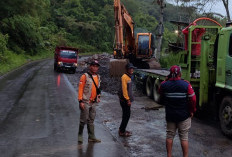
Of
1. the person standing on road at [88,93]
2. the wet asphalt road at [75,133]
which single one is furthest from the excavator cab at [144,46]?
the person standing on road at [88,93]

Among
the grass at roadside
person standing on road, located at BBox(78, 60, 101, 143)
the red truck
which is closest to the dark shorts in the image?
person standing on road, located at BBox(78, 60, 101, 143)

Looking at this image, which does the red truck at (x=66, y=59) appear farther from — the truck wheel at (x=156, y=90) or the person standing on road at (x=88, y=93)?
the person standing on road at (x=88, y=93)

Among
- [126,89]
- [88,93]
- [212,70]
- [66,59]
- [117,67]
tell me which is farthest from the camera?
[66,59]

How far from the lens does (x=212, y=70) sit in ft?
30.5

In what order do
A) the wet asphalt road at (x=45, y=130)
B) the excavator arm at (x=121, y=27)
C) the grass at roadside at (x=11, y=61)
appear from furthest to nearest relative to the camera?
the grass at roadside at (x=11, y=61) → the excavator arm at (x=121, y=27) → the wet asphalt road at (x=45, y=130)

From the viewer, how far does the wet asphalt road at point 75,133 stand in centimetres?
670

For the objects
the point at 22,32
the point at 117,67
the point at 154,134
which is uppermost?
the point at 22,32

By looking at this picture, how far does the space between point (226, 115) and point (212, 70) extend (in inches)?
66.3

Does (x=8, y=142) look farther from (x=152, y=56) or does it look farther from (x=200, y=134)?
(x=152, y=56)

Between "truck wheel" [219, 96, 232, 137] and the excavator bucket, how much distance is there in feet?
41.3

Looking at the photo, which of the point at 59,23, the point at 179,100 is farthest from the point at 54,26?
the point at 179,100

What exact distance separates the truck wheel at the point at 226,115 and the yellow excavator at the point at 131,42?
13.7m

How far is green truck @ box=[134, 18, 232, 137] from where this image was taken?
26.6ft

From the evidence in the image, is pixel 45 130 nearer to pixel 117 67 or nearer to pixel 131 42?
pixel 117 67
